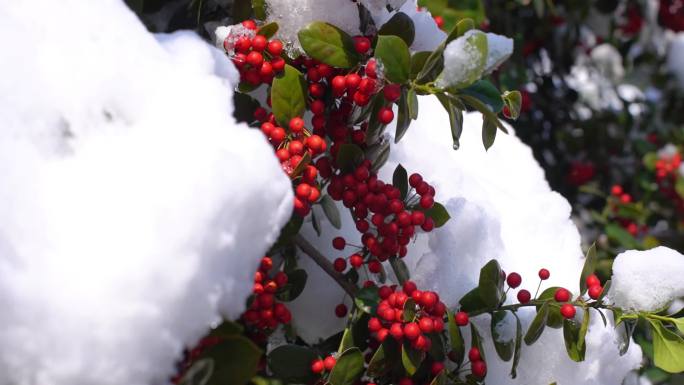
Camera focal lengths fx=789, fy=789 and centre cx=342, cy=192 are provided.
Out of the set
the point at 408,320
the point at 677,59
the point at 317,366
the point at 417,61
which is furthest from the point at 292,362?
the point at 677,59

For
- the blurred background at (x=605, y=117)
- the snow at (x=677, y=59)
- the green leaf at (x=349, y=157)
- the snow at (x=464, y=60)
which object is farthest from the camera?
the snow at (x=677, y=59)

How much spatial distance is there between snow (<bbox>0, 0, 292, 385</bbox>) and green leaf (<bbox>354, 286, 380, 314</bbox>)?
9.2 inches

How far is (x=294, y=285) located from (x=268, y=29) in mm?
277

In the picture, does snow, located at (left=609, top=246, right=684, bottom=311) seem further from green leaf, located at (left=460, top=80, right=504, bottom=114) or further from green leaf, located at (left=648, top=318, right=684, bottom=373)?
green leaf, located at (left=460, top=80, right=504, bottom=114)

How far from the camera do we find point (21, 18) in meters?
0.62

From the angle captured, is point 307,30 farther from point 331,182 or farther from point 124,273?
point 124,273

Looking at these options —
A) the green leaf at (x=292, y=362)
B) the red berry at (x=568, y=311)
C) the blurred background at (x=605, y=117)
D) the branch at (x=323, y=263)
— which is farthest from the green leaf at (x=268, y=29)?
the blurred background at (x=605, y=117)

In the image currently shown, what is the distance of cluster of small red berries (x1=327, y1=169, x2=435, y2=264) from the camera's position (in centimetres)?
84

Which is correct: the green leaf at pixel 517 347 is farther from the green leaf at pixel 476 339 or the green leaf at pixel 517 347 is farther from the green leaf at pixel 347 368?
the green leaf at pixel 347 368

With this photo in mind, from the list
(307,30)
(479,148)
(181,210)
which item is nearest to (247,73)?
(307,30)

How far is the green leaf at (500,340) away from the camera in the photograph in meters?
0.88

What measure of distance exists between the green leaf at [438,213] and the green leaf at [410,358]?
165 millimetres

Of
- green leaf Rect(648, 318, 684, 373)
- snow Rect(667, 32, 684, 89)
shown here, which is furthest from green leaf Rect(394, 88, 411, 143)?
snow Rect(667, 32, 684, 89)

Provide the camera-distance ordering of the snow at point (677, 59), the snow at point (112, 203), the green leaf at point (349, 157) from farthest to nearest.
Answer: the snow at point (677, 59) < the green leaf at point (349, 157) < the snow at point (112, 203)
